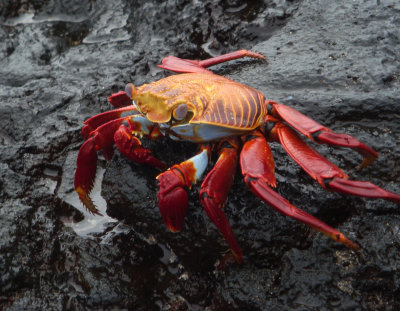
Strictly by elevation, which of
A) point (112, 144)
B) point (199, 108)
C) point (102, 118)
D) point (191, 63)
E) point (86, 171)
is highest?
point (199, 108)

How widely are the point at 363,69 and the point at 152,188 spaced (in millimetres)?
1773

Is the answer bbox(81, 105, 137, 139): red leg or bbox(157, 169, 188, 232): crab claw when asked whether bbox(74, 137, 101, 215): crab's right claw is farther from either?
bbox(157, 169, 188, 232): crab claw

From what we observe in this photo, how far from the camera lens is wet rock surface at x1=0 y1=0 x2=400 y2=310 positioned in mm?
2348

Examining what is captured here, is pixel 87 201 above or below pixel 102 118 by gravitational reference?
below

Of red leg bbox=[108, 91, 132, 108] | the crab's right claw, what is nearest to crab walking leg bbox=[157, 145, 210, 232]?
the crab's right claw

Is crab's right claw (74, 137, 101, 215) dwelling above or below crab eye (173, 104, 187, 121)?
below

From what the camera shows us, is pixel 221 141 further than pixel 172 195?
Yes

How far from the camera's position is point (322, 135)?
2.19 metres

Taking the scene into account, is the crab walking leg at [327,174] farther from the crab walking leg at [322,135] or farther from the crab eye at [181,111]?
the crab eye at [181,111]

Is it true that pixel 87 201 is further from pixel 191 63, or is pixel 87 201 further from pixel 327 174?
pixel 327 174

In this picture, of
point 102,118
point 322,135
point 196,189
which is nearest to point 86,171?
point 102,118

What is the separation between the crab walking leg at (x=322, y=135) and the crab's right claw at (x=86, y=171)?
1.25 metres

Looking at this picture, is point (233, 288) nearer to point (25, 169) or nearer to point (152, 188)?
point (152, 188)

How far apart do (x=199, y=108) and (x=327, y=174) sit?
800mm
